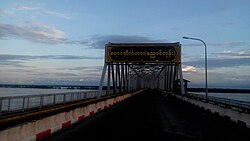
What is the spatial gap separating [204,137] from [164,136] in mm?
1525

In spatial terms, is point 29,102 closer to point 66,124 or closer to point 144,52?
point 66,124

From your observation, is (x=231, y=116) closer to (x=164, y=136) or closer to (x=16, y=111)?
(x=164, y=136)

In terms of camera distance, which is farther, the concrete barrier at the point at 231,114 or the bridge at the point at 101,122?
the concrete barrier at the point at 231,114

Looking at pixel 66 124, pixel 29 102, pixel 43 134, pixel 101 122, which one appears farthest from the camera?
pixel 29 102

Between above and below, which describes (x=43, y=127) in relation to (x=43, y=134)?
above

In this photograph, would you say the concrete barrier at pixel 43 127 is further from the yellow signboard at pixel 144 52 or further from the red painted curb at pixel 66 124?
the yellow signboard at pixel 144 52

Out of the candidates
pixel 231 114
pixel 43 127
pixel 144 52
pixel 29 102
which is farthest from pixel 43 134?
pixel 144 52

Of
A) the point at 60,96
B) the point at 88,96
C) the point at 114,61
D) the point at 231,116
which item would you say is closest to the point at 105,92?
the point at 114,61

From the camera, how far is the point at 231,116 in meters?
21.5

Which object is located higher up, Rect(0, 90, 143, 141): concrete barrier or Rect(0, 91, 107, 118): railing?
Rect(0, 91, 107, 118): railing

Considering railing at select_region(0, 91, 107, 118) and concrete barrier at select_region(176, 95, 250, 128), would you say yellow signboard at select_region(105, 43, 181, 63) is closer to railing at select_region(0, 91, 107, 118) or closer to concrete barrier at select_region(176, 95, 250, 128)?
railing at select_region(0, 91, 107, 118)

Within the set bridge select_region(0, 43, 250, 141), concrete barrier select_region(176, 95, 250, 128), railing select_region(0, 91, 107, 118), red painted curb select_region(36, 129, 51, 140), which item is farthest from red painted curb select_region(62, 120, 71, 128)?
concrete barrier select_region(176, 95, 250, 128)

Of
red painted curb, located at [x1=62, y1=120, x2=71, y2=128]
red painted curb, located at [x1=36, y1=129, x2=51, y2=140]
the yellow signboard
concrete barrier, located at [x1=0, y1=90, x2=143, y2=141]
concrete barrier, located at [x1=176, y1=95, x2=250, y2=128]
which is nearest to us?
concrete barrier, located at [x1=0, y1=90, x2=143, y2=141]

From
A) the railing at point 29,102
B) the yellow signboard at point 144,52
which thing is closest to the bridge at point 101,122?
the railing at point 29,102
